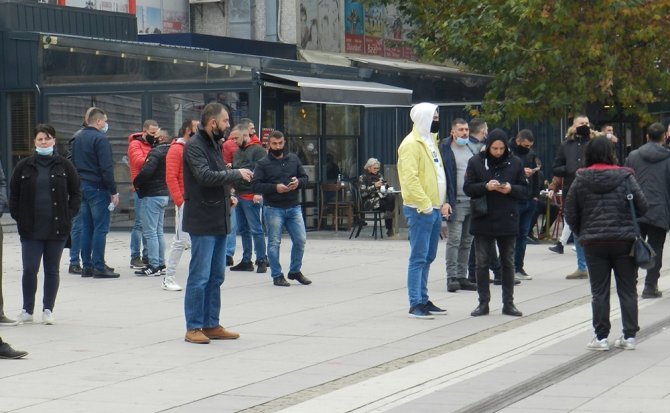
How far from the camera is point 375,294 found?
46.1ft

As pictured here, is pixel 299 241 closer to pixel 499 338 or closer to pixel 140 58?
pixel 499 338

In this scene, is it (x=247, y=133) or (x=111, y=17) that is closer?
(x=247, y=133)

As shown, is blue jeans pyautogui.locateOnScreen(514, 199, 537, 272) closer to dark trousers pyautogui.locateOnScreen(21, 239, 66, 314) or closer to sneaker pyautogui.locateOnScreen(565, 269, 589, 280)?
sneaker pyautogui.locateOnScreen(565, 269, 589, 280)

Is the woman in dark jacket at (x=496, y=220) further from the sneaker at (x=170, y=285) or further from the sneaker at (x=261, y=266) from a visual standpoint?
the sneaker at (x=261, y=266)

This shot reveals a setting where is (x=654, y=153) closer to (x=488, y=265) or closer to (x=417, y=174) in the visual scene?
(x=488, y=265)

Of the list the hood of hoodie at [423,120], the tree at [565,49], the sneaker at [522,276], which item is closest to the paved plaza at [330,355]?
the sneaker at [522,276]

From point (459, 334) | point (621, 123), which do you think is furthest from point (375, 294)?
point (621, 123)

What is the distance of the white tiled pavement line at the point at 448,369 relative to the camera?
26.4 feet

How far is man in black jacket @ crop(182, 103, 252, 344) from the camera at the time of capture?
1040cm

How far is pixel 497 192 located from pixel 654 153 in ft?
6.93

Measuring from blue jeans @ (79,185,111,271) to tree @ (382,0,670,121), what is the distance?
386 inches

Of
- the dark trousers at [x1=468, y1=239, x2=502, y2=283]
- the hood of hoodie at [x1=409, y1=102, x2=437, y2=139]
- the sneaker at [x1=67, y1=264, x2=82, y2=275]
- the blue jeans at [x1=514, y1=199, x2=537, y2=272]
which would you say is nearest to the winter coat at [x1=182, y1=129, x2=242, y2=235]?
the hood of hoodie at [x1=409, y1=102, x2=437, y2=139]

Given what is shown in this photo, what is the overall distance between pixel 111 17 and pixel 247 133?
473 inches

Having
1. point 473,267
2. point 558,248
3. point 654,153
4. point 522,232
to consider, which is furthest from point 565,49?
point 654,153
